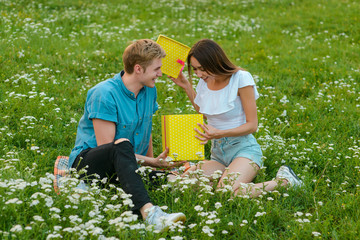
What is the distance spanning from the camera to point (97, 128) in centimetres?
398

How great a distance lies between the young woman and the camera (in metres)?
4.32

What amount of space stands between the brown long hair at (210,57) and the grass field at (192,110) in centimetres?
118

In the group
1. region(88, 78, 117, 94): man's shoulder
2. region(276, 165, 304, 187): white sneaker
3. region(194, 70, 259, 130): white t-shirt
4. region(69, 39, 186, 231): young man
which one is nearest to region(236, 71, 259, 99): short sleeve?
region(194, 70, 259, 130): white t-shirt

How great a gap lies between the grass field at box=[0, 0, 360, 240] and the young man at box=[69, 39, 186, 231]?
244 mm

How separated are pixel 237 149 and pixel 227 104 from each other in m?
0.50

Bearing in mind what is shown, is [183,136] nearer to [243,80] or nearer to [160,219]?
[243,80]

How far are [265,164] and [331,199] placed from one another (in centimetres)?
90

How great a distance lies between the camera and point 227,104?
4.47 m

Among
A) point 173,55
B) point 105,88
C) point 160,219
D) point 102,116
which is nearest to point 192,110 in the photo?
point 173,55

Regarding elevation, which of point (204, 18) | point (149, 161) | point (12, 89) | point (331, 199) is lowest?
point (331, 199)

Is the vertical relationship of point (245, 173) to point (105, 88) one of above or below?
below

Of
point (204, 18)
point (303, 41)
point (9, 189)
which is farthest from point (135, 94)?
point (204, 18)

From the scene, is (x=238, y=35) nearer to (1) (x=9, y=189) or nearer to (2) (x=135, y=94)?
(2) (x=135, y=94)

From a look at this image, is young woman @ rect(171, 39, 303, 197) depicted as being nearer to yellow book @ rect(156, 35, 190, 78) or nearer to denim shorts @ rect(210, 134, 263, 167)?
denim shorts @ rect(210, 134, 263, 167)
